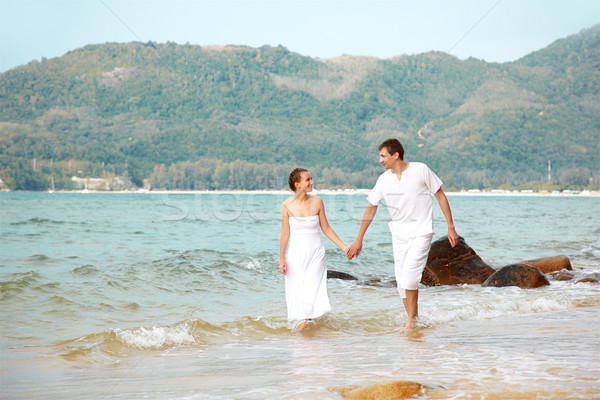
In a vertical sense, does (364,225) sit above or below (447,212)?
below

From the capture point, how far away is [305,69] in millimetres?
153125

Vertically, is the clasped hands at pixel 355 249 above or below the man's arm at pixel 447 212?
below

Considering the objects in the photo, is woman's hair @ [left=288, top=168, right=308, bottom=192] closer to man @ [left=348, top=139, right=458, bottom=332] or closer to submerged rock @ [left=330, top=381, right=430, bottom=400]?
man @ [left=348, top=139, right=458, bottom=332]

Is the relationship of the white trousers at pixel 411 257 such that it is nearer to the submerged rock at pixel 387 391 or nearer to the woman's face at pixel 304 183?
the woman's face at pixel 304 183

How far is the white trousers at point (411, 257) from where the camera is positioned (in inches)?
257

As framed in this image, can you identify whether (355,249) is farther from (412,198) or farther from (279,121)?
(279,121)

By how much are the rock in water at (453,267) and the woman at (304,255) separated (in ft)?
16.6

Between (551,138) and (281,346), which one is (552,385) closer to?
(281,346)

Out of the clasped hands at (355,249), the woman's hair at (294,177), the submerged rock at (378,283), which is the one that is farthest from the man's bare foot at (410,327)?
the submerged rock at (378,283)

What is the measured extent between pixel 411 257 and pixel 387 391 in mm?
2783

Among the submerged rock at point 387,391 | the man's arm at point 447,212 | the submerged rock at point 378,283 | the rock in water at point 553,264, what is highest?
the man's arm at point 447,212

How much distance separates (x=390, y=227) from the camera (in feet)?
22.7

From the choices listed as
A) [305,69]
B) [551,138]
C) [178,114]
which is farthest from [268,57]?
[551,138]

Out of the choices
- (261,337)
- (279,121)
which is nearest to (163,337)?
(261,337)
